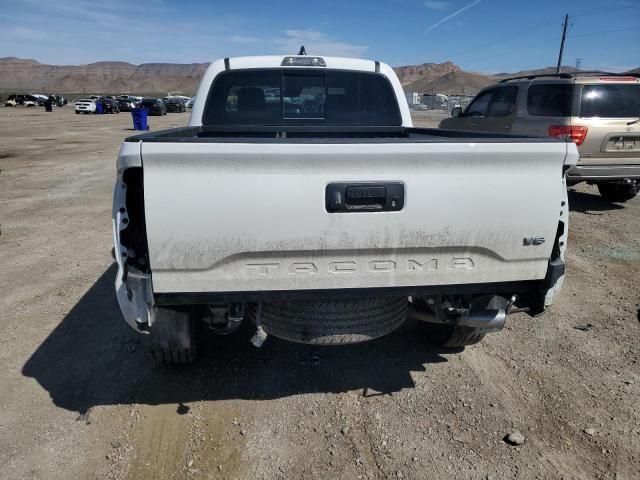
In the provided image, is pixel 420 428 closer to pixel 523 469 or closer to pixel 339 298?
pixel 523 469

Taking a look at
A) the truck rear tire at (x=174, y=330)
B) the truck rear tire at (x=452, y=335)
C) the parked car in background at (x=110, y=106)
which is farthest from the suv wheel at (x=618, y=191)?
the parked car in background at (x=110, y=106)

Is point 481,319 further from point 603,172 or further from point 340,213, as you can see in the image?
point 603,172

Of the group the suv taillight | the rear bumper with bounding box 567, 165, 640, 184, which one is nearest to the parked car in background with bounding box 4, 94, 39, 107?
the suv taillight

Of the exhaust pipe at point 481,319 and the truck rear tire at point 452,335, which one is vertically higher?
the exhaust pipe at point 481,319

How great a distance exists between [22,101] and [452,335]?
7360cm

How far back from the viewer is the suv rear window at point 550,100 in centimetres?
755

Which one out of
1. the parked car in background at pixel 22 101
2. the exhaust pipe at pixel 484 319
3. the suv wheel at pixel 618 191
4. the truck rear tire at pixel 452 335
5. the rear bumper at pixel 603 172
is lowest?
the truck rear tire at pixel 452 335

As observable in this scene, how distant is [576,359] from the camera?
363 centimetres

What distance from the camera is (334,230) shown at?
2.31 m

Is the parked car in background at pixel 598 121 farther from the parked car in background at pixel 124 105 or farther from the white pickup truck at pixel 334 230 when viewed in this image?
the parked car in background at pixel 124 105

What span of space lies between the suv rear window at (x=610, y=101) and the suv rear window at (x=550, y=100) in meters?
0.23

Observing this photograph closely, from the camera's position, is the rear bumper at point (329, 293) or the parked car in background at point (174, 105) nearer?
the rear bumper at point (329, 293)

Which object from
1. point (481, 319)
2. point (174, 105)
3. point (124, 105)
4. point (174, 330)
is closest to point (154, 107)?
point (174, 105)

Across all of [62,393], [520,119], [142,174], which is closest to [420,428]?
[142,174]
